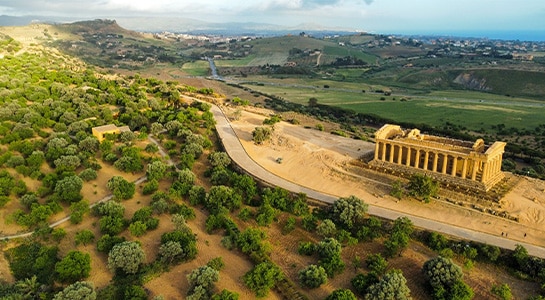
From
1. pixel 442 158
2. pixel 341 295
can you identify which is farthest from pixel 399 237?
pixel 442 158

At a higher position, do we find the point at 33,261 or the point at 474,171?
the point at 474,171

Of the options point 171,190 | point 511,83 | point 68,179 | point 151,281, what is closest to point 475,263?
point 151,281

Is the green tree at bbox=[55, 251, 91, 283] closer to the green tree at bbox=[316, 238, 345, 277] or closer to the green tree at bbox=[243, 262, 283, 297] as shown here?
the green tree at bbox=[243, 262, 283, 297]

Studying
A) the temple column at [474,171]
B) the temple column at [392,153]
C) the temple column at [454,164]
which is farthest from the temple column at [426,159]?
the temple column at [474,171]

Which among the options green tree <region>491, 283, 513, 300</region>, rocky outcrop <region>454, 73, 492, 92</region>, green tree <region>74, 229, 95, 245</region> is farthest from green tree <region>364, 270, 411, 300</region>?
rocky outcrop <region>454, 73, 492, 92</region>

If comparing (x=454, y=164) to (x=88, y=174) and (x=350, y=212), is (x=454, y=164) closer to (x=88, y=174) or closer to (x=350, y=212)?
(x=350, y=212)

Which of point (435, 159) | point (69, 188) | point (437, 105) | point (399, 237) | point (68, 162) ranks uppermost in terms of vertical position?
point (435, 159)

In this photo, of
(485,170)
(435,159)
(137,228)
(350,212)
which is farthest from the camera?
(435,159)

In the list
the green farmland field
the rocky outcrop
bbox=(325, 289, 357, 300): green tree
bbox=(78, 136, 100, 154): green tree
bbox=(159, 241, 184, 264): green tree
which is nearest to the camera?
bbox=(325, 289, 357, 300): green tree
